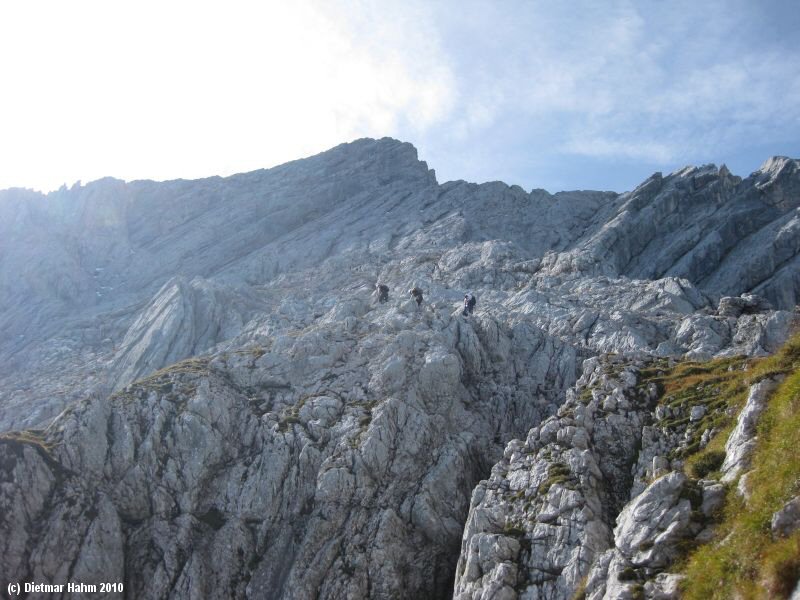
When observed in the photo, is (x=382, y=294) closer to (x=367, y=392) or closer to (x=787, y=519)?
(x=367, y=392)

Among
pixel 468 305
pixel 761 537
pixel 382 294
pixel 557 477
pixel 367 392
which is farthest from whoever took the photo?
pixel 382 294

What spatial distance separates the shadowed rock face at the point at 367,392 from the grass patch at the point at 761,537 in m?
5.09

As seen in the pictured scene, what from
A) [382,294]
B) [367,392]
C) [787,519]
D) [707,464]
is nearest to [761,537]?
[787,519]

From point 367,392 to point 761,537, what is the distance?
134ft

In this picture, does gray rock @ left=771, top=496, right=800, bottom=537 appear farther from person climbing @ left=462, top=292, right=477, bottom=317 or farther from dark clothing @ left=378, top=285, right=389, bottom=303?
dark clothing @ left=378, top=285, right=389, bottom=303

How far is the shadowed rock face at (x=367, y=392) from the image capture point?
1726 inches

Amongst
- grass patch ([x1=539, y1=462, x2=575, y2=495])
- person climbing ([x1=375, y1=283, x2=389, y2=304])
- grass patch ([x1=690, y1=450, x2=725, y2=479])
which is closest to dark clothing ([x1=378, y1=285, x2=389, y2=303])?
person climbing ([x1=375, y1=283, x2=389, y2=304])

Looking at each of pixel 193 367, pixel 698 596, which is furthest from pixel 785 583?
pixel 193 367

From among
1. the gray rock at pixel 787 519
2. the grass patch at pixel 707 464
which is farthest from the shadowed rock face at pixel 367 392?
the gray rock at pixel 787 519

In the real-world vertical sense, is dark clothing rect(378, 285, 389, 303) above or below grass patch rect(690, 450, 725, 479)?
above

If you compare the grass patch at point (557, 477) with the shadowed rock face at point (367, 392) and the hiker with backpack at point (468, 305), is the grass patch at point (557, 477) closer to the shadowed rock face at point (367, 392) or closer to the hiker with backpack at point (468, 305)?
the shadowed rock face at point (367, 392)

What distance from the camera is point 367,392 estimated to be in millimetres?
58625

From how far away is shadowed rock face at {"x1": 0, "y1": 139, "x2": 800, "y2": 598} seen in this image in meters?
43.8

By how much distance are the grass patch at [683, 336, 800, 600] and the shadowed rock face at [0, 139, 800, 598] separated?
5.09 metres
